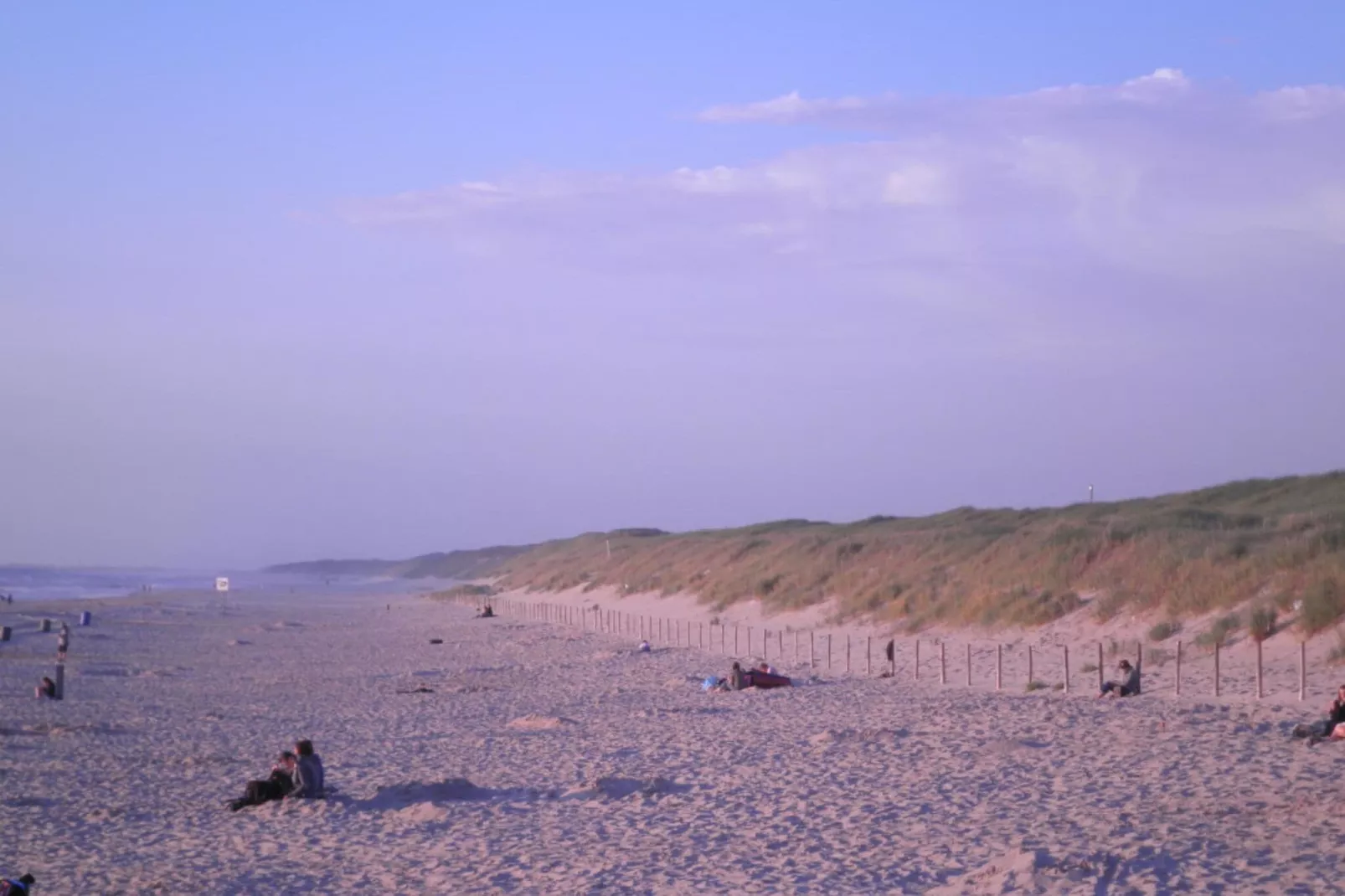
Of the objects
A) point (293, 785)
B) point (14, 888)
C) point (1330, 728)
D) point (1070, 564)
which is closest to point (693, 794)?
point (293, 785)

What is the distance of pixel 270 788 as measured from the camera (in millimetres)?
14484

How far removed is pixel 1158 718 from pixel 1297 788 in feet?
14.4

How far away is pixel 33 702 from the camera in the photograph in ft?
82.5

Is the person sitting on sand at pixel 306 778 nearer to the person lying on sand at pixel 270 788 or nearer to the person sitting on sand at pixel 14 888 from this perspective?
the person lying on sand at pixel 270 788

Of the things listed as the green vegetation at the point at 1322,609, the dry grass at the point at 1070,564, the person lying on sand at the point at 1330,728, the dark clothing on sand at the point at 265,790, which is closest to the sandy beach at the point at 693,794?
the person lying on sand at the point at 1330,728

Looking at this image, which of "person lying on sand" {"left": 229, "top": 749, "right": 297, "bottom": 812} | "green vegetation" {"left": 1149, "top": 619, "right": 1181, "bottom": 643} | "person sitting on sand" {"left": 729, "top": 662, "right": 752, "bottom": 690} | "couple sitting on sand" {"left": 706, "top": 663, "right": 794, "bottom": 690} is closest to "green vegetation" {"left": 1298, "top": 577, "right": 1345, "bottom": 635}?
"green vegetation" {"left": 1149, "top": 619, "right": 1181, "bottom": 643}

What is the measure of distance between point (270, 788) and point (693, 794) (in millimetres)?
4881

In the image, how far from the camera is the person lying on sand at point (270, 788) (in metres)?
14.4

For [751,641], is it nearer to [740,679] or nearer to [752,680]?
[752,680]

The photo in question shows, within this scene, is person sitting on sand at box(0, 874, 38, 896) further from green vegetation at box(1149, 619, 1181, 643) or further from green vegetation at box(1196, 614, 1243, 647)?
green vegetation at box(1149, 619, 1181, 643)

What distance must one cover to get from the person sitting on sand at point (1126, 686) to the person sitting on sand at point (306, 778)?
458 inches

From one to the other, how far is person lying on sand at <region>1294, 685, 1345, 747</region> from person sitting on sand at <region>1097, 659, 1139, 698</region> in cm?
477

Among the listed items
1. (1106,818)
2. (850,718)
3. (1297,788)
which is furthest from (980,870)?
(850,718)

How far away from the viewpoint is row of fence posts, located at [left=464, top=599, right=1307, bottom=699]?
782 inches
